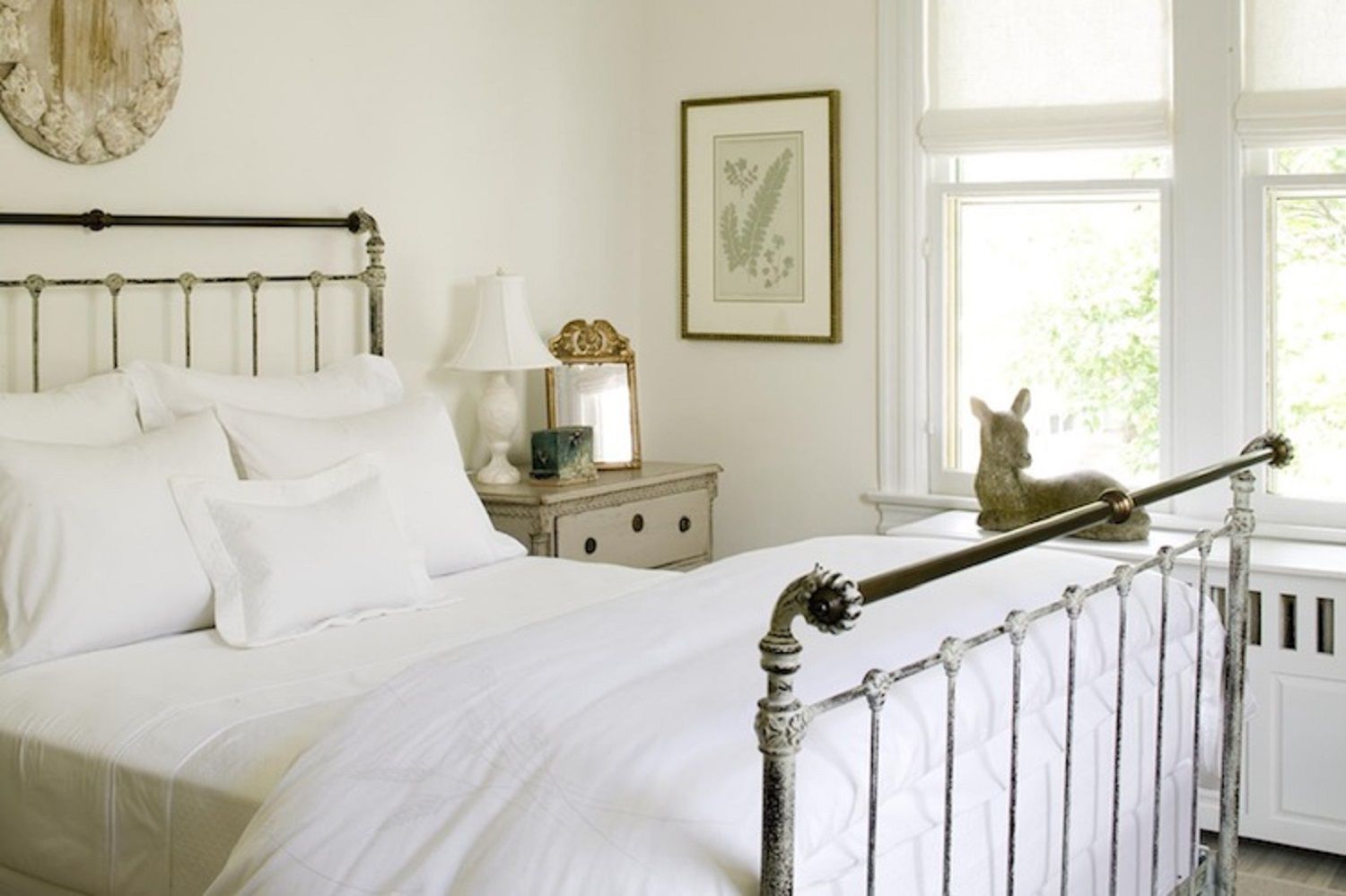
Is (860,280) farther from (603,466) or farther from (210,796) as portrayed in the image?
(210,796)

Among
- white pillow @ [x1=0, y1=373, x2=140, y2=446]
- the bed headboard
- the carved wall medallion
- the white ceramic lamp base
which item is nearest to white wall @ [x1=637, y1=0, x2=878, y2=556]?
the white ceramic lamp base

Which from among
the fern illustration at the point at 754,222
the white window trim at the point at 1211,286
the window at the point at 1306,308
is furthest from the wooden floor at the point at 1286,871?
the fern illustration at the point at 754,222

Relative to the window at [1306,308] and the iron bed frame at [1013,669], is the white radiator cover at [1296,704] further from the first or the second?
the iron bed frame at [1013,669]

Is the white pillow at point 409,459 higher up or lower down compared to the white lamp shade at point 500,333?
lower down

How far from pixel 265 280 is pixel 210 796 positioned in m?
1.76

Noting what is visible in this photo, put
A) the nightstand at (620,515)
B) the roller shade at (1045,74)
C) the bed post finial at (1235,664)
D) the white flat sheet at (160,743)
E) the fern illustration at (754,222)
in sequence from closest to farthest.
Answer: the white flat sheet at (160,743) → the bed post finial at (1235,664) → the nightstand at (620,515) → the roller shade at (1045,74) → the fern illustration at (754,222)

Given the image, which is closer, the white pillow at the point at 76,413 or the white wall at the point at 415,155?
the white pillow at the point at 76,413

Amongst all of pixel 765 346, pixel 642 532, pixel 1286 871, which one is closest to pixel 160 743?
pixel 642 532

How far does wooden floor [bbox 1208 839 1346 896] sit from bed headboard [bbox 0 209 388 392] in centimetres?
230

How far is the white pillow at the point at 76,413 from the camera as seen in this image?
3.07m

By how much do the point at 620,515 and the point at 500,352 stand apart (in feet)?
1.67

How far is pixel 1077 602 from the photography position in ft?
8.30

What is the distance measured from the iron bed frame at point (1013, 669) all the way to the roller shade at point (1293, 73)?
116 cm

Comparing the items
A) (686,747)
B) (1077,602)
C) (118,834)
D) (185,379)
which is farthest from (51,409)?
(1077,602)
